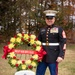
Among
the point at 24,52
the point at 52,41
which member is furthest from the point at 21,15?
the point at 24,52

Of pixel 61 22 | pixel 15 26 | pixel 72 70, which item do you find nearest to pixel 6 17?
pixel 15 26

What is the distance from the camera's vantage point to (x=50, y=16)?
14.4ft

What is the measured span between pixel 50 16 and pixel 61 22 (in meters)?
11.6

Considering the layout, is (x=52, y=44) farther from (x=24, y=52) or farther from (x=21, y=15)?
(x=21, y=15)

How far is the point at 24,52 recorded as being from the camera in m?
4.27

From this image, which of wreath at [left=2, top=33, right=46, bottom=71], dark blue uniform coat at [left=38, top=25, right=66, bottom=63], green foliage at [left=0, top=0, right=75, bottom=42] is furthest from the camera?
green foliage at [left=0, top=0, right=75, bottom=42]

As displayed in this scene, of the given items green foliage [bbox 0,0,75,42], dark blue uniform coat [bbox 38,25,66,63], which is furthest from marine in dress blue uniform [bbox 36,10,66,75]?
green foliage [bbox 0,0,75,42]

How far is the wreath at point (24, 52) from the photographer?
167 inches

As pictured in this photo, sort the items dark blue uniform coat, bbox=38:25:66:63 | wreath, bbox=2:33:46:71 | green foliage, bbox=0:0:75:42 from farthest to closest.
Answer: green foliage, bbox=0:0:75:42 < dark blue uniform coat, bbox=38:25:66:63 < wreath, bbox=2:33:46:71

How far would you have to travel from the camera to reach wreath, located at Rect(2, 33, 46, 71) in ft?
13.9

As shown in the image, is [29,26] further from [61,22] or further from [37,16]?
[61,22]

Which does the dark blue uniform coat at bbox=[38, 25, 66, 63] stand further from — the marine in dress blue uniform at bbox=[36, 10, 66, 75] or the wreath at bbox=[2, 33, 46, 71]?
the wreath at bbox=[2, 33, 46, 71]

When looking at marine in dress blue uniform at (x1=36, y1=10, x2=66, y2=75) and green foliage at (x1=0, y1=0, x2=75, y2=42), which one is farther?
green foliage at (x1=0, y1=0, x2=75, y2=42)

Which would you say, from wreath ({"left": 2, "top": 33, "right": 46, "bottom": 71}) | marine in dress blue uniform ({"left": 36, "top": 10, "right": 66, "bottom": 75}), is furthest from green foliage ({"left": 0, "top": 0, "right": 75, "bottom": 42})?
wreath ({"left": 2, "top": 33, "right": 46, "bottom": 71})
